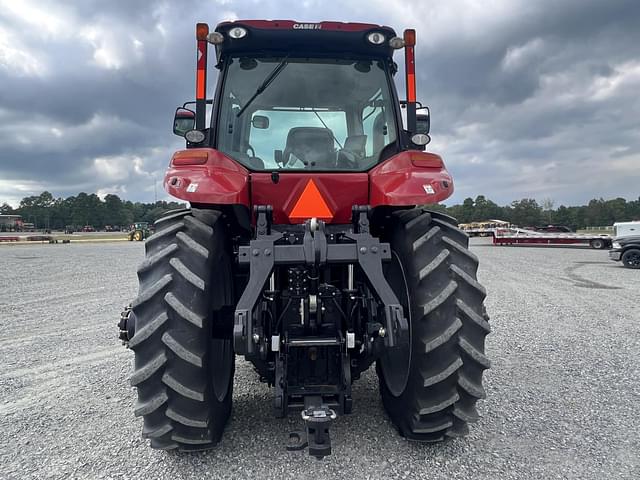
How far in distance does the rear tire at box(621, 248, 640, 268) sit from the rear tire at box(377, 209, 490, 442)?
16033mm

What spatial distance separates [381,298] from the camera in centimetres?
221

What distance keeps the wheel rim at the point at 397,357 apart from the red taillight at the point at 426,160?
61 cm

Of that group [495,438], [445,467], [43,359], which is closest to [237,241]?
[445,467]

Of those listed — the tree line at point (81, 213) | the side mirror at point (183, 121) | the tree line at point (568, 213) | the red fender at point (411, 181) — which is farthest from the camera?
the tree line at point (81, 213)

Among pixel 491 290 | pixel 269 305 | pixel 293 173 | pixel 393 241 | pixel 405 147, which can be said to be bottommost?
pixel 491 290

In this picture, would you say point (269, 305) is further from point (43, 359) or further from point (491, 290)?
point (491, 290)

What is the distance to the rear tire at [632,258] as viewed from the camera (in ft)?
48.7

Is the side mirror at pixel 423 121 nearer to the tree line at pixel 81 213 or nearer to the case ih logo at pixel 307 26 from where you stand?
the case ih logo at pixel 307 26

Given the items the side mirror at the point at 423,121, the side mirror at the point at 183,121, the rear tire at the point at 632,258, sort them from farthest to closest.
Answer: the rear tire at the point at 632,258, the side mirror at the point at 423,121, the side mirror at the point at 183,121

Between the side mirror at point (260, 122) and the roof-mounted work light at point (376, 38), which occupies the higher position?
the roof-mounted work light at point (376, 38)

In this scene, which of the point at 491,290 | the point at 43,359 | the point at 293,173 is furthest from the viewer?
the point at 491,290

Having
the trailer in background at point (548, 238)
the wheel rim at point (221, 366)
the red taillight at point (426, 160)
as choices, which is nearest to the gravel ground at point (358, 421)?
the wheel rim at point (221, 366)

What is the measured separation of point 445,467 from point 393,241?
1.38 metres

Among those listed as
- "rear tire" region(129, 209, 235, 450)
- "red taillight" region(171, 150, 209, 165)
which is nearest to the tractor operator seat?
"red taillight" region(171, 150, 209, 165)
